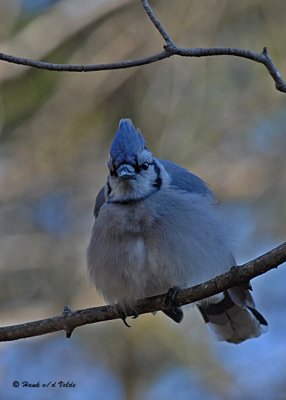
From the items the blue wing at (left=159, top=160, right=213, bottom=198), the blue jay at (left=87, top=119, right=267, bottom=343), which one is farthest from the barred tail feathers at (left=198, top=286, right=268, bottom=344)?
the blue wing at (left=159, top=160, right=213, bottom=198)

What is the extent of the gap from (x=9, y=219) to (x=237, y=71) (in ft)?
7.38

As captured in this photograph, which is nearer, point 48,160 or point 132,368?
point 132,368

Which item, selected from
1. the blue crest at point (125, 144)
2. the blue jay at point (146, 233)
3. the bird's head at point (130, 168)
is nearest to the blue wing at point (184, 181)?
the blue jay at point (146, 233)

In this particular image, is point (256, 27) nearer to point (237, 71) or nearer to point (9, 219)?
point (237, 71)

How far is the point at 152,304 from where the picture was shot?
4191 millimetres

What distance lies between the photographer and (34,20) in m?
7.21

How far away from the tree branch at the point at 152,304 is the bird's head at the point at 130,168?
0.54 meters

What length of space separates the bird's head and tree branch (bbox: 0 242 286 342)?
0.54 m

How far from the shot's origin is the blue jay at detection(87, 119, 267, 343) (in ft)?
13.8

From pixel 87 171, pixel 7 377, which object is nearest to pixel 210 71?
pixel 87 171

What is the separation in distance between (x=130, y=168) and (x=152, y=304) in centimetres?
67

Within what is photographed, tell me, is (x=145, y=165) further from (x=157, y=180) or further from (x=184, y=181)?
(x=184, y=181)

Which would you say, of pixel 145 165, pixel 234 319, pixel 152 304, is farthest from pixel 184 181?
pixel 234 319

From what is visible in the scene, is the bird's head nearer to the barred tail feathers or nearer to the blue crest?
the blue crest
